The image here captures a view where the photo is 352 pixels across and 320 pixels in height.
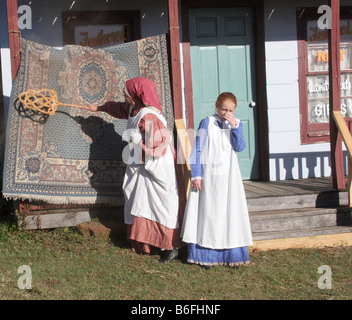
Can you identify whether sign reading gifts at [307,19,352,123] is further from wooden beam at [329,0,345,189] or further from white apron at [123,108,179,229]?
white apron at [123,108,179,229]

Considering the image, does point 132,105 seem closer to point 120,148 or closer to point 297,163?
point 120,148

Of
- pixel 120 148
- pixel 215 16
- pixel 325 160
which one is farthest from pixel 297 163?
pixel 120 148

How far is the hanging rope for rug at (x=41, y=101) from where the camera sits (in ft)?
17.0

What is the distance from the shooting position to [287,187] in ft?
20.8

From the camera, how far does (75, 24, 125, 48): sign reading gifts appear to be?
6.68 metres

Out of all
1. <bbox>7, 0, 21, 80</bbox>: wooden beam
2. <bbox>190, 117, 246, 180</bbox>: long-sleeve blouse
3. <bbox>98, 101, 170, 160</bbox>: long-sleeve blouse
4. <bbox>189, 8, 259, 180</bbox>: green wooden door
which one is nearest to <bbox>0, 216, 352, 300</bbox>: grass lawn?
<bbox>190, 117, 246, 180</bbox>: long-sleeve blouse

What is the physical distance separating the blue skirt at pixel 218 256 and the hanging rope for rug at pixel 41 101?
203 centimetres

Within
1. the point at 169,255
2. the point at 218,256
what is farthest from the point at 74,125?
the point at 218,256

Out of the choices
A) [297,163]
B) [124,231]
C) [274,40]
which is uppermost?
[274,40]

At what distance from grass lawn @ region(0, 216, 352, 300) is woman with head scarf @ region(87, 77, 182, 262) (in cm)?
25

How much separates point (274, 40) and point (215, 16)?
3.15ft

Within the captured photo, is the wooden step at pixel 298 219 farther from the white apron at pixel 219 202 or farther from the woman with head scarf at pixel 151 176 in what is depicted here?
the woman with head scarf at pixel 151 176

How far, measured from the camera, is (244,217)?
4.66m

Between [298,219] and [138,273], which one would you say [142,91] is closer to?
[138,273]
